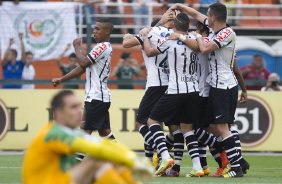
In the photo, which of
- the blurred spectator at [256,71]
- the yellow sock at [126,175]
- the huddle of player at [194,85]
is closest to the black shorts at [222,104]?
the huddle of player at [194,85]

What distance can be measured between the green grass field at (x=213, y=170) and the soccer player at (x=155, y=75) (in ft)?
2.23

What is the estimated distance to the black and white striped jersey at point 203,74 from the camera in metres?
13.5

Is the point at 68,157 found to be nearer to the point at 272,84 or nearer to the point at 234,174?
the point at 234,174

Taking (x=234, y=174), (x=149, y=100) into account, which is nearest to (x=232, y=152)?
(x=234, y=174)

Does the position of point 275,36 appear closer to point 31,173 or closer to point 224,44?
point 224,44

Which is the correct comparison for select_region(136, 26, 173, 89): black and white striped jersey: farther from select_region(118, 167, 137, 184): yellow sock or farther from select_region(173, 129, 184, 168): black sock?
select_region(118, 167, 137, 184): yellow sock

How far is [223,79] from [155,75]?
46.2 inches

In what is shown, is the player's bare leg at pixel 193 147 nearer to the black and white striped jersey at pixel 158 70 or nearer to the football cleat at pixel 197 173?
the football cleat at pixel 197 173

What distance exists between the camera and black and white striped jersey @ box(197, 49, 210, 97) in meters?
13.5

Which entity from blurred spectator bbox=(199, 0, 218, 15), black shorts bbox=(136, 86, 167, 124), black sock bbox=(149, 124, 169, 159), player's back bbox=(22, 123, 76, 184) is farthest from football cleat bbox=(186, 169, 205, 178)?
blurred spectator bbox=(199, 0, 218, 15)

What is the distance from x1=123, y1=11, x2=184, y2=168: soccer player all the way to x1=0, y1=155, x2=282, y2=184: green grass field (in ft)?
2.23

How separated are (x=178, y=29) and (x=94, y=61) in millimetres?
1301

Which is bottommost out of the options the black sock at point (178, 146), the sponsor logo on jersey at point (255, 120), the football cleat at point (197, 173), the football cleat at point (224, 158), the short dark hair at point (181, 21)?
the sponsor logo on jersey at point (255, 120)

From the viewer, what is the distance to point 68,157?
7.88 m
